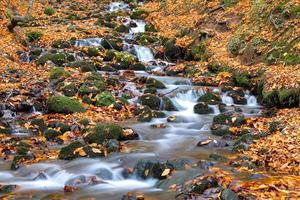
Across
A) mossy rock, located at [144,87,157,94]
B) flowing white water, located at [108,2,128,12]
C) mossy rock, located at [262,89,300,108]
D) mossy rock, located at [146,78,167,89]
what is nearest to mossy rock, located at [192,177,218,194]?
mossy rock, located at [262,89,300,108]

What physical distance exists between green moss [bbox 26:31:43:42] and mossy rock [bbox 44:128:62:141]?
10.7m

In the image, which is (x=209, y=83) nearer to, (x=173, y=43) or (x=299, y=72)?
(x=299, y=72)

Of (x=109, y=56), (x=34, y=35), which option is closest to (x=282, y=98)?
(x=109, y=56)

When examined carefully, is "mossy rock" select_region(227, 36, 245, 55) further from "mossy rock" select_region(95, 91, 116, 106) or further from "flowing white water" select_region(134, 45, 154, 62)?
"mossy rock" select_region(95, 91, 116, 106)

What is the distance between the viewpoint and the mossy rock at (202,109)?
1249 centimetres

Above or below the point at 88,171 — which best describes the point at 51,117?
above

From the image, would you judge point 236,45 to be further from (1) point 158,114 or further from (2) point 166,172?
(2) point 166,172

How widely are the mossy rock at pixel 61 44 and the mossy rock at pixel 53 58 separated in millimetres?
1892

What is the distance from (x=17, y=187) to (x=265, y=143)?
187 inches

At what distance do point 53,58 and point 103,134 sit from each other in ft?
27.1

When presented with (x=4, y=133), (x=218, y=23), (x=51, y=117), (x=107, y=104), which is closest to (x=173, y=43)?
(x=218, y=23)

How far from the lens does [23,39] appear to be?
19.3m

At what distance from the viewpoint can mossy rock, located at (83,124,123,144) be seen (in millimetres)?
9234

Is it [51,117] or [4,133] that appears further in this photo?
[51,117]
